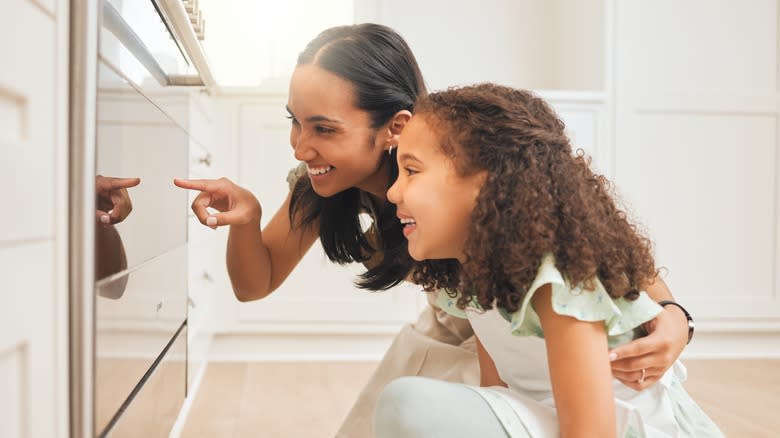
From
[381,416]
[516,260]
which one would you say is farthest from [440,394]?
[516,260]

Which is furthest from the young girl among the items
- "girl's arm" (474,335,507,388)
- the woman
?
"girl's arm" (474,335,507,388)

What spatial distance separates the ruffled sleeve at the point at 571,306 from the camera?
80 centimetres

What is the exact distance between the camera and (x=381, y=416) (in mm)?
880

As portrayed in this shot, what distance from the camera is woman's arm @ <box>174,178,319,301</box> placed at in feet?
3.71

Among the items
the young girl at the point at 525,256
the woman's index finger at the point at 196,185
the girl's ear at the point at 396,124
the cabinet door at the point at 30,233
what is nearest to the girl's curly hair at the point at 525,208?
the young girl at the point at 525,256

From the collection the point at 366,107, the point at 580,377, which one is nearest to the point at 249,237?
the point at 366,107

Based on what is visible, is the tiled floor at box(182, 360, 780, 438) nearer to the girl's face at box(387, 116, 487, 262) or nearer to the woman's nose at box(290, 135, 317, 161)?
the woman's nose at box(290, 135, 317, 161)

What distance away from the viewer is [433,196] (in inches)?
35.8

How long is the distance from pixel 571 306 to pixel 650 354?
21 centimetres

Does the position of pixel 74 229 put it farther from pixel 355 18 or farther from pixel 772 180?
pixel 772 180

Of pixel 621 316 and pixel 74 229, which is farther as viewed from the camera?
pixel 621 316

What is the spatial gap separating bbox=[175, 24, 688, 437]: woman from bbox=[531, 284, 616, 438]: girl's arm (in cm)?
14

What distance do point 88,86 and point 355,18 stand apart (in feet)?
6.98

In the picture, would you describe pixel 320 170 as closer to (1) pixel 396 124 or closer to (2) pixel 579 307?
(1) pixel 396 124
